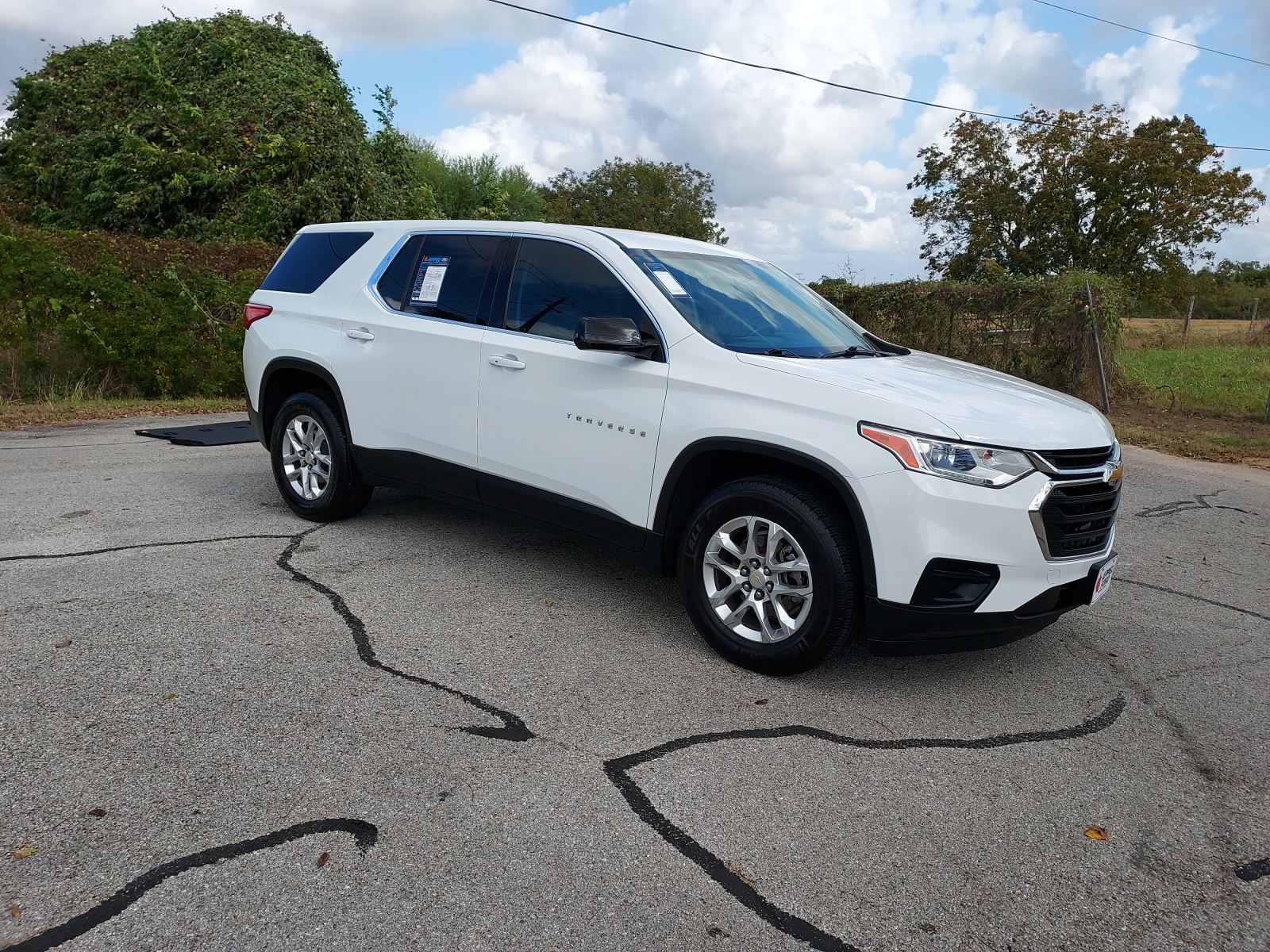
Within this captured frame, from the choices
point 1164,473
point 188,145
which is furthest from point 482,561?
point 188,145

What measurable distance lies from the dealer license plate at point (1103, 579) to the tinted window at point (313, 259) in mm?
4540

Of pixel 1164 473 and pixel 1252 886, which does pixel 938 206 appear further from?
→ pixel 1252 886

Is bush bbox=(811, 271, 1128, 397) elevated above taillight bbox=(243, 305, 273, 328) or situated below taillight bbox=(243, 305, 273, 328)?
above

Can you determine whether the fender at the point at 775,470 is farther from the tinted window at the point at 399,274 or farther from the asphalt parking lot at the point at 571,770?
the tinted window at the point at 399,274

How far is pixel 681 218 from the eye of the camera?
204 feet

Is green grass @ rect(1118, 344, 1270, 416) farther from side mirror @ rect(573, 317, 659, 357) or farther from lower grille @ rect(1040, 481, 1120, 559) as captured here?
side mirror @ rect(573, 317, 659, 357)

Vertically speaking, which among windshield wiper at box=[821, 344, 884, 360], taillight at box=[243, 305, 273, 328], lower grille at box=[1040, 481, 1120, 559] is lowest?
lower grille at box=[1040, 481, 1120, 559]

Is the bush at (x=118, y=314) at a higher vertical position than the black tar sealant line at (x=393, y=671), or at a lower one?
higher

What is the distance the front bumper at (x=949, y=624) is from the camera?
3.84 meters

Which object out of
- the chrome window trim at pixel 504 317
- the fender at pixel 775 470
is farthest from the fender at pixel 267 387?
the fender at pixel 775 470

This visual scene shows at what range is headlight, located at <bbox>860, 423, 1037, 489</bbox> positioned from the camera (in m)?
3.74

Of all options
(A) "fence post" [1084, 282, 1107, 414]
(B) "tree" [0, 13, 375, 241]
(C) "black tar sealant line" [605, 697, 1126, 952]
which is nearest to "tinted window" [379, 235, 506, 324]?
(C) "black tar sealant line" [605, 697, 1126, 952]

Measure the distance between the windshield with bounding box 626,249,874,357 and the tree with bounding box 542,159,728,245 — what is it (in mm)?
54864

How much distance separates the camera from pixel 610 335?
4.36 meters
